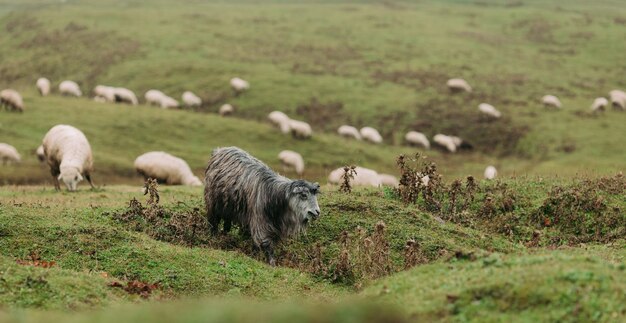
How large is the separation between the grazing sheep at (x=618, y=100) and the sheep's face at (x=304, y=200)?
44023 millimetres

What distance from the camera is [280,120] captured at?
1950 inches

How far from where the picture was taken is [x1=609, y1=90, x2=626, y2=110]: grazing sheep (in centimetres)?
5456

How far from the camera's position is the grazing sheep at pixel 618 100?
5456cm

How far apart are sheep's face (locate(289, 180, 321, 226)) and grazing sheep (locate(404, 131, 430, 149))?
32.8 meters

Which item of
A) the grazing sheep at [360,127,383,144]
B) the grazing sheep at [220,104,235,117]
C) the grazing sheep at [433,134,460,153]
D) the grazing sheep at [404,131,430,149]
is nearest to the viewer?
the grazing sheep at [433,134,460,153]

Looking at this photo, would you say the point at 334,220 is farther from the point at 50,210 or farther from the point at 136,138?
the point at 136,138

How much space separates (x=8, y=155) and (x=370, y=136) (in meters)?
22.9

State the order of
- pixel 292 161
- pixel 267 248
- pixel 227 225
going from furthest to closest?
pixel 292 161, pixel 227 225, pixel 267 248

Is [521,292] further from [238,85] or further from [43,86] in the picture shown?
[43,86]

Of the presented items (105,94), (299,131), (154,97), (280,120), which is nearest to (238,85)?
(154,97)

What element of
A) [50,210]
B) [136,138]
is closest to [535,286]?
[50,210]

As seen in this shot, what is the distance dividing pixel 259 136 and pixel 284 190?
29695 millimetres

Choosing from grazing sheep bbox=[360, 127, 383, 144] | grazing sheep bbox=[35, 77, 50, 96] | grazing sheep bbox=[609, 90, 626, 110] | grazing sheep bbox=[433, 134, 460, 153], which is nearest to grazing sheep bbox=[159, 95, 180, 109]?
grazing sheep bbox=[35, 77, 50, 96]

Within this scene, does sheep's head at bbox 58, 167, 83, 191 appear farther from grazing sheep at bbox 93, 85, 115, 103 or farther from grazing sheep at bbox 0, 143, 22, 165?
grazing sheep at bbox 93, 85, 115, 103
